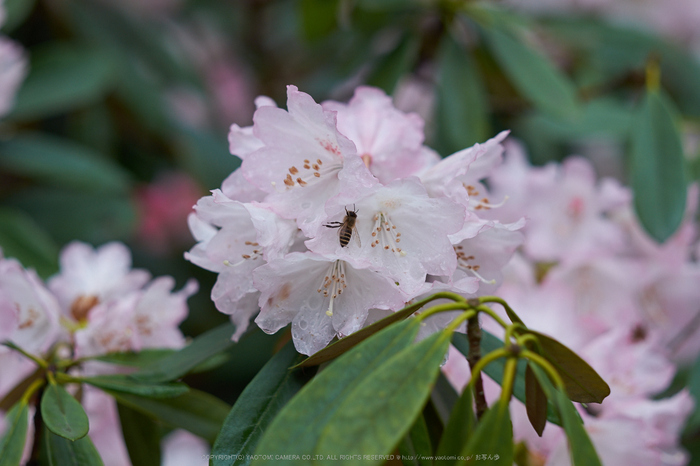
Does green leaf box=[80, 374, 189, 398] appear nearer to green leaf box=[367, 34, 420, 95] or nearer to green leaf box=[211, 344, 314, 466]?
green leaf box=[211, 344, 314, 466]

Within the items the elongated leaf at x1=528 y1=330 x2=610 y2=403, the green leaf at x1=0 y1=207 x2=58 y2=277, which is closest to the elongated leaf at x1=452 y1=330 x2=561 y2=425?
the elongated leaf at x1=528 y1=330 x2=610 y2=403

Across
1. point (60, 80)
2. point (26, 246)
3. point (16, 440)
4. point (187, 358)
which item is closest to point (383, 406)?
point (187, 358)

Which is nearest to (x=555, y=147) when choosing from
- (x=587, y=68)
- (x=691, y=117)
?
(x=587, y=68)

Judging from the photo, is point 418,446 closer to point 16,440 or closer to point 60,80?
point 16,440

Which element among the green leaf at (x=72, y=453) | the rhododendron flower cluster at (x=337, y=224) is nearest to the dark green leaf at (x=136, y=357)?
the green leaf at (x=72, y=453)

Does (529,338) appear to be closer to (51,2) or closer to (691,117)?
(691,117)
